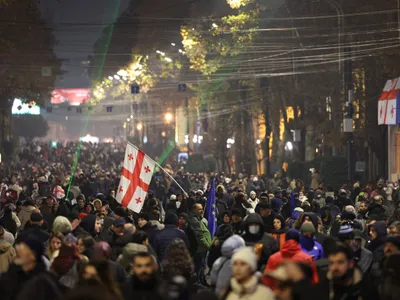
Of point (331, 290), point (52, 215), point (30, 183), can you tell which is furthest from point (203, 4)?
point (331, 290)

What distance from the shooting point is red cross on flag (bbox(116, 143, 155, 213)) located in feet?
66.9

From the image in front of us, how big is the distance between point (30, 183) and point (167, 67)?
4338 cm

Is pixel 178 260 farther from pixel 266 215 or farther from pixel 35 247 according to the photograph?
pixel 266 215

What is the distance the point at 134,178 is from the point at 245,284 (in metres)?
11.6

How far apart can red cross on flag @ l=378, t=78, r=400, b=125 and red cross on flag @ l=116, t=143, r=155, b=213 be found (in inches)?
783

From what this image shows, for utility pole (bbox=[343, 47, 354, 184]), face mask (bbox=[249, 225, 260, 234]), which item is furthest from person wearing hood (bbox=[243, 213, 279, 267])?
utility pole (bbox=[343, 47, 354, 184])

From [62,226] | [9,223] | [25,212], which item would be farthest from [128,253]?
[25,212]

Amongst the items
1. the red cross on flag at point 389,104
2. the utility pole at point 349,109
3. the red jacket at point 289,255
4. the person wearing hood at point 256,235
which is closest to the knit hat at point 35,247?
the red jacket at point 289,255

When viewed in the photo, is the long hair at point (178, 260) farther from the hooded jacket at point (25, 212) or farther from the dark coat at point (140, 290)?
the hooded jacket at point (25, 212)

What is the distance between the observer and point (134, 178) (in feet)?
67.7

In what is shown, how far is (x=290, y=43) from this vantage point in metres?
58.3

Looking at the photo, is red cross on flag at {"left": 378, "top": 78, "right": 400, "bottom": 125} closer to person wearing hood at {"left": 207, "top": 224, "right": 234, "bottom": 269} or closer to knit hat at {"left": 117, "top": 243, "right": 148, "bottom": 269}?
person wearing hood at {"left": 207, "top": 224, "right": 234, "bottom": 269}

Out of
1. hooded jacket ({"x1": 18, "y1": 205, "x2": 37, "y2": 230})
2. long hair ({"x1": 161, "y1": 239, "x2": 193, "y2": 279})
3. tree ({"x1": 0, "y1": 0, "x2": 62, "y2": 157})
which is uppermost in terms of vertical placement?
tree ({"x1": 0, "y1": 0, "x2": 62, "y2": 157})

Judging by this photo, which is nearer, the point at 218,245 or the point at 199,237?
the point at 218,245
